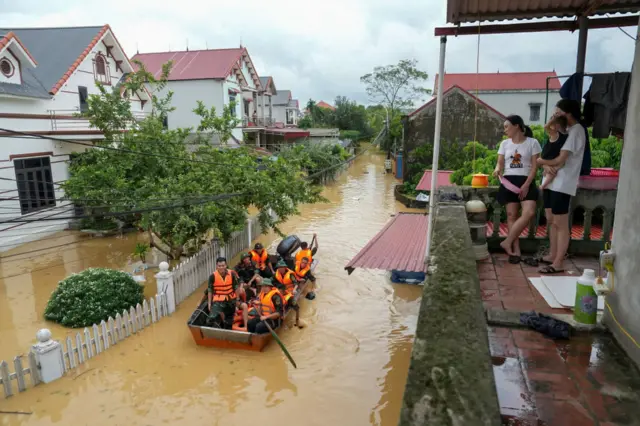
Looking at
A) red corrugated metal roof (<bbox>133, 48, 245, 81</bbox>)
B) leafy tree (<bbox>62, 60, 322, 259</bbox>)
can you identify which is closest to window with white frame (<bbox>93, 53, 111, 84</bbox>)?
leafy tree (<bbox>62, 60, 322, 259</bbox>)

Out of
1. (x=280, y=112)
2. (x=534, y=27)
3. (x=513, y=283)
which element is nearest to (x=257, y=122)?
(x=280, y=112)

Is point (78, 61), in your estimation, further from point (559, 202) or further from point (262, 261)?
point (559, 202)

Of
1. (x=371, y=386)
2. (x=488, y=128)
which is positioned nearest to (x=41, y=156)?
(x=371, y=386)

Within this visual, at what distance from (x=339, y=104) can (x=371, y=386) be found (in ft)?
171

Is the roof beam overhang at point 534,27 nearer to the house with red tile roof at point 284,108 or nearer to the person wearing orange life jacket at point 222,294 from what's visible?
the person wearing orange life jacket at point 222,294

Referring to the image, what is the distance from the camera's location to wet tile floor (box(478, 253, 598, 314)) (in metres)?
4.41

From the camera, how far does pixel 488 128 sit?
25062 mm

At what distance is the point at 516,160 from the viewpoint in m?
5.80

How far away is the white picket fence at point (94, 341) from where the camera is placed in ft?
23.9

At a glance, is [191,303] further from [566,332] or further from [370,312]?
[566,332]

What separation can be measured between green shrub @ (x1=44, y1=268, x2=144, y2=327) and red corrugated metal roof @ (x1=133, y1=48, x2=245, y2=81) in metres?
18.6

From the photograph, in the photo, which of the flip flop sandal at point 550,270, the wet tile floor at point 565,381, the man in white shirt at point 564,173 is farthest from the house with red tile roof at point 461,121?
the wet tile floor at point 565,381

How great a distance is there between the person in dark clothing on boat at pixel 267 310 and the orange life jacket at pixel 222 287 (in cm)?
68

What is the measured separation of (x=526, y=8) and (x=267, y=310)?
6.65 metres
